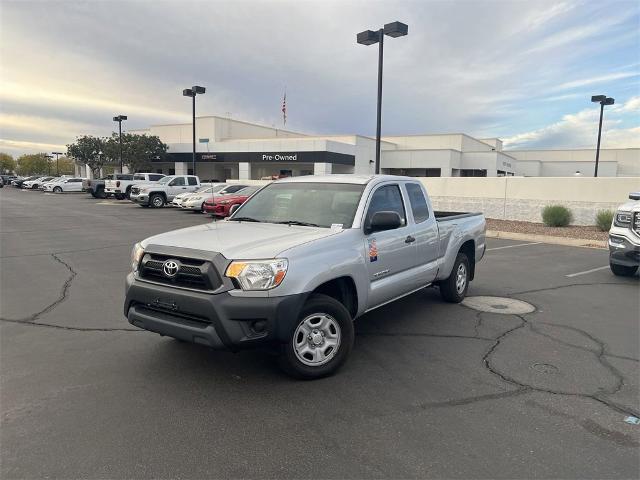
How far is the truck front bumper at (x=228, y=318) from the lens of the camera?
3.61 m

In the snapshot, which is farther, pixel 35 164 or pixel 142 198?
pixel 35 164

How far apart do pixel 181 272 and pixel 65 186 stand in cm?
5152

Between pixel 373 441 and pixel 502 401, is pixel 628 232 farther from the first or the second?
pixel 373 441

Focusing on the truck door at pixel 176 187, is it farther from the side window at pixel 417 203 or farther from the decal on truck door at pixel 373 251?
the decal on truck door at pixel 373 251

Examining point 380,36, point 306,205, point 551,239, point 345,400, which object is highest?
point 380,36

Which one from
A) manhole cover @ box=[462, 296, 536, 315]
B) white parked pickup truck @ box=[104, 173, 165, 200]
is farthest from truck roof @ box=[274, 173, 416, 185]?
white parked pickup truck @ box=[104, 173, 165, 200]

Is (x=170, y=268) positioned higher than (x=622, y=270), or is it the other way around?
(x=170, y=268)

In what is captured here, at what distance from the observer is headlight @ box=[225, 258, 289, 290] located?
145 inches

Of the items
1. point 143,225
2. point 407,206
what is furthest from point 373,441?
point 143,225

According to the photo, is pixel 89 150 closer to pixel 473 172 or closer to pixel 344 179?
pixel 473 172

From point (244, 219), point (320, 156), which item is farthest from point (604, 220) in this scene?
point (320, 156)

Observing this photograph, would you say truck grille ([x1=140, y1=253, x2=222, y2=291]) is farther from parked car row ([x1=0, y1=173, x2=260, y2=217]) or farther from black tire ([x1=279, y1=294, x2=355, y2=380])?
parked car row ([x1=0, y1=173, x2=260, y2=217])

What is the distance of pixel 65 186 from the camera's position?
159 ft

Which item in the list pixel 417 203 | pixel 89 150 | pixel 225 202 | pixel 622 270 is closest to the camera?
pixel 417 203
